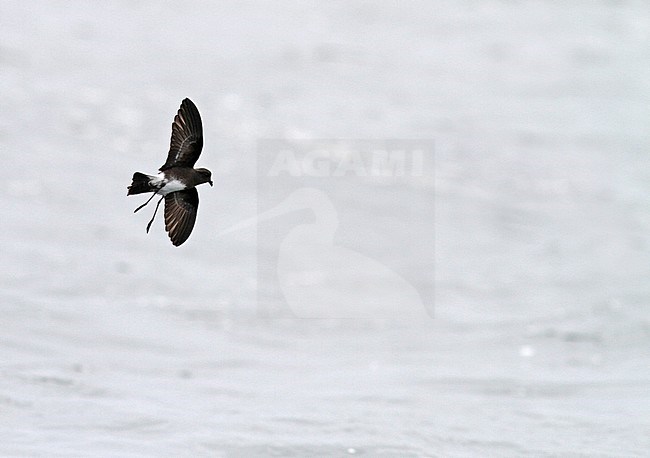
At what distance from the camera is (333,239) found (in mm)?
21578

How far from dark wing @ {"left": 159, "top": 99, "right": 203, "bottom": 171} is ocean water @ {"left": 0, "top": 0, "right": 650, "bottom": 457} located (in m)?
5.53

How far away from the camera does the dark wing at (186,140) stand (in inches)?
258

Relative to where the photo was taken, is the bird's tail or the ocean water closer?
the bird's tail

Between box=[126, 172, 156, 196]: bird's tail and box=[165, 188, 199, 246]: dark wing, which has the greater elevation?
box=[126, 172, 156, 196]: bird's tail

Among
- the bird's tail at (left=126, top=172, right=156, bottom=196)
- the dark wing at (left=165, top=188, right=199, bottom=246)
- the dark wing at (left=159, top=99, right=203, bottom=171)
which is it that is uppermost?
the dark wing at (left=159, top=99, right=203, bottom=171)

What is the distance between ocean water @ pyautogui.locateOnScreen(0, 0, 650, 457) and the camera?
44.6ft

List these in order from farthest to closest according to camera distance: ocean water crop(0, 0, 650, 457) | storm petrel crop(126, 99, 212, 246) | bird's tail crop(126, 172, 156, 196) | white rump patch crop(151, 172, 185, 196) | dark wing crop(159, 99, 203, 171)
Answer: ocean water crop(0, 0, 650, 457), dark wing crop(159, 99, 203, 171), storm petrel crop(126, 99, 212, 246), white rump patch crop(151, 172, 185, 196), bird's tail crop(126, 172, 156, 196)

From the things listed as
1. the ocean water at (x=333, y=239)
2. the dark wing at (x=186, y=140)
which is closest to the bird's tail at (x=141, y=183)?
the dark wing at (x=186, y=140)

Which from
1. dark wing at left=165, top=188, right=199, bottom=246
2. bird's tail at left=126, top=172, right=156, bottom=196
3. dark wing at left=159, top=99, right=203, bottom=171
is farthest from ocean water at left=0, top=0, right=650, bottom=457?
bird's tail at left=126, top=172, right=156, bottom=196

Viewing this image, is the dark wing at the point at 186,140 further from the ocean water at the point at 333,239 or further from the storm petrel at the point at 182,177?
the ocean water at the point at 333,239

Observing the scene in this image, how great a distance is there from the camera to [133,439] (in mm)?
12008

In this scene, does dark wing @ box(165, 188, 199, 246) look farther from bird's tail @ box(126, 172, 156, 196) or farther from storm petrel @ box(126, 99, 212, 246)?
bird's tail @ box(126, 172, 156, 196)

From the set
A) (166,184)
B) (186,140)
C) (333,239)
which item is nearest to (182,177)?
(166,184)

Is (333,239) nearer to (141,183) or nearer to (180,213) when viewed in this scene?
(180,213)
